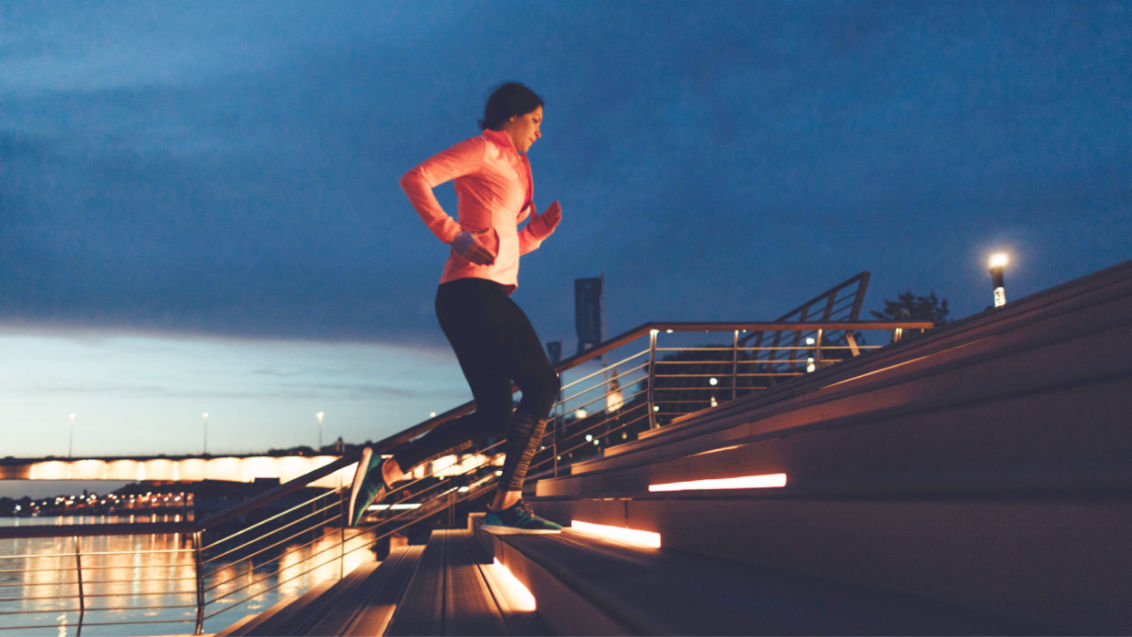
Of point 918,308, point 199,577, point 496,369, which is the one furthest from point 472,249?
point 918,308

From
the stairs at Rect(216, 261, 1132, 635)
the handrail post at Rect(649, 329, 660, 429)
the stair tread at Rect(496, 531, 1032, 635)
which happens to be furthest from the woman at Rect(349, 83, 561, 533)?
the handrail post at Rect(649, 329, 660, 429)

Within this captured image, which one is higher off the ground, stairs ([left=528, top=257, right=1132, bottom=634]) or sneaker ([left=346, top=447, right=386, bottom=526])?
stairs ([left=528, top=257, right=1132, bottom=634])

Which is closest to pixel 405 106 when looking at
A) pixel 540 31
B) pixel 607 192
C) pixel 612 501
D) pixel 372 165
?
pixel 372 165

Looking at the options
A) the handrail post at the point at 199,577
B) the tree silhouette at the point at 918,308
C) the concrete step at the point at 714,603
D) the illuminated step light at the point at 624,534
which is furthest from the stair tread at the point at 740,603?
the tree silhouette at the point at 918,308

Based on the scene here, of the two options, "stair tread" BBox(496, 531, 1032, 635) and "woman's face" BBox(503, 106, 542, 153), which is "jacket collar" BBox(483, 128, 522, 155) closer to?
"woman's face" BBox(503, 106, 542, 153)

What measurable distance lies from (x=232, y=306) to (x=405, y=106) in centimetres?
2157

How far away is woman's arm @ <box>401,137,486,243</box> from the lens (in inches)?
86.4

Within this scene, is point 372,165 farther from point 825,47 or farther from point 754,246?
point 825,47

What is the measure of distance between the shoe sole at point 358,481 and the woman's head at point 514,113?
1.53m

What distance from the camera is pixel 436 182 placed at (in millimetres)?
2238

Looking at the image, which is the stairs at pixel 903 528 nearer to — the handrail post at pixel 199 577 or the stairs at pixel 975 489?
the stairs at pixel 975 489

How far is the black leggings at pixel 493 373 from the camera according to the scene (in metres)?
2.25

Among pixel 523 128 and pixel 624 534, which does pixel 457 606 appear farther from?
pixel 523 128

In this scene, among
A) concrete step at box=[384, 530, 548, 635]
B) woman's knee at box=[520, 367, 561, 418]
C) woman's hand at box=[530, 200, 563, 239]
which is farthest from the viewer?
woman's hand at box=[530, 200, 563, 239]
